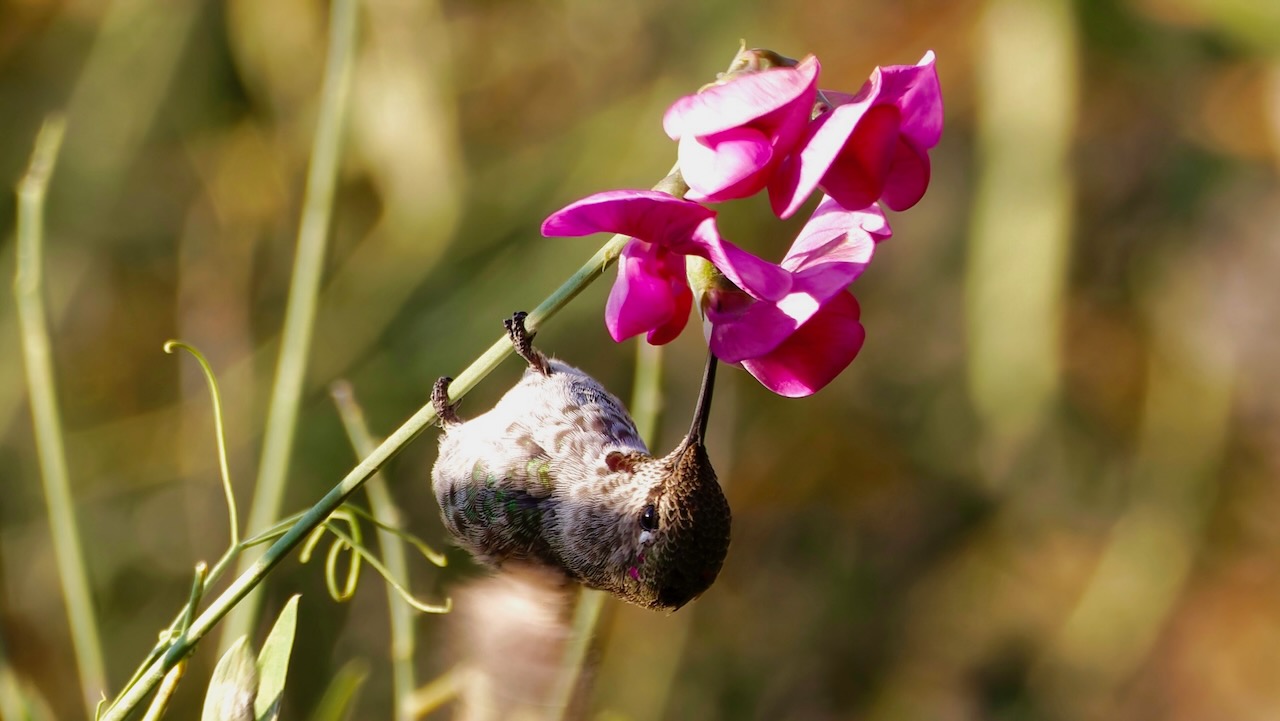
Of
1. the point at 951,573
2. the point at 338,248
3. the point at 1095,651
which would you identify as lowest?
the point at 1095,651

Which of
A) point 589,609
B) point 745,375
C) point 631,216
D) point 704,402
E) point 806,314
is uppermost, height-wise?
point 631,216

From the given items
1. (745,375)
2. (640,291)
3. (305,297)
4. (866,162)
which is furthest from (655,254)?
(745,375)

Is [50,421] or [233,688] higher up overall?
[50,421]

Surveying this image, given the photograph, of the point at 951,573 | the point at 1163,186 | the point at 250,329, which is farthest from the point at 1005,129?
the point at 250,329

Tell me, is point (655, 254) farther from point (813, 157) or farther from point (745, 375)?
point (745, 375)

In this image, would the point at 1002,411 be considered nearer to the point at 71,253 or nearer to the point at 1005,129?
the point at 1005,129

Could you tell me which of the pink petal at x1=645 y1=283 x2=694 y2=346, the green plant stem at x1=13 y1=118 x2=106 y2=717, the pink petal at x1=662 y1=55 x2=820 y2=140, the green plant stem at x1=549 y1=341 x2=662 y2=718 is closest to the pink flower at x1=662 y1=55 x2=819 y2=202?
the pink petal at x1=662 y1=55 x2=820 y2=140

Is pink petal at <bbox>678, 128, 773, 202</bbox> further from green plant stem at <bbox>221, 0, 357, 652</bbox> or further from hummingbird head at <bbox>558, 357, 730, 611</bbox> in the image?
green plant stem at <bbox>221, 0, 357, 652</bbox>
